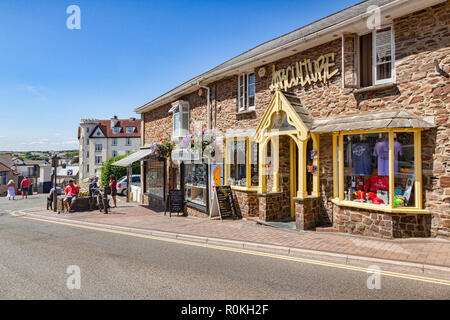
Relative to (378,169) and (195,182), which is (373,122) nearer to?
(378,169)

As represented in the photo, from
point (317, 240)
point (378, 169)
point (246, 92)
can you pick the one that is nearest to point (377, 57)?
point (378, 169)

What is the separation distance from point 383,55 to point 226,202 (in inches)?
283

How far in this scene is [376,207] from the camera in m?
7.62

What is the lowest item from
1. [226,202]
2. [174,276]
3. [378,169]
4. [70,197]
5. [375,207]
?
[174,276]

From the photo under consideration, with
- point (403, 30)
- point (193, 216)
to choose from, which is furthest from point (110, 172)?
point (403, 30)

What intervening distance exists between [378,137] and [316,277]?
467 cm

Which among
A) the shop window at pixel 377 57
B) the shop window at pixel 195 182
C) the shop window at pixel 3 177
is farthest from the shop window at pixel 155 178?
the shop window at pixel 3 177

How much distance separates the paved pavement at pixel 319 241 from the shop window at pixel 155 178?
6626 mm

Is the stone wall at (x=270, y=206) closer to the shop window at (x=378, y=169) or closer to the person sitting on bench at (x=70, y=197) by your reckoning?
the shop window at (x=378, y=169)

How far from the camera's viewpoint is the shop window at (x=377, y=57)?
805 centimetres

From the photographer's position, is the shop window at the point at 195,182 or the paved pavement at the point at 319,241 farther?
the shop window at the point at 195,182

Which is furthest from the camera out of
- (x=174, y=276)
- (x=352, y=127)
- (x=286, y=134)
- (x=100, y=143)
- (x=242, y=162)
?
(x=100, y=143)

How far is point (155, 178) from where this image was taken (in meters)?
18.3
